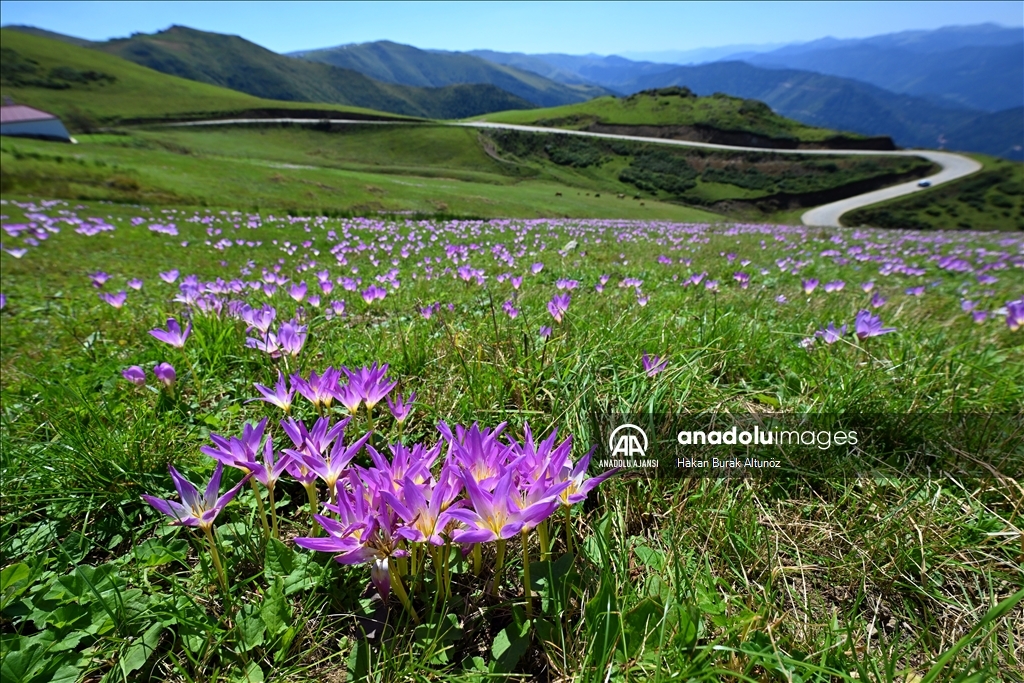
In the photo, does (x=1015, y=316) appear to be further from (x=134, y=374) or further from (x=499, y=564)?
(x=134, y=374)

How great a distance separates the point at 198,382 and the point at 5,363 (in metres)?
2.38

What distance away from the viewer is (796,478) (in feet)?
7.34

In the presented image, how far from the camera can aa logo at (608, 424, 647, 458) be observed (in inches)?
90.9

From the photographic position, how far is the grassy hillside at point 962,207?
85.1 meters

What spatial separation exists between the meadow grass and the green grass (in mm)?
138034

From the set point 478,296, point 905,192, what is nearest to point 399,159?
point 478,296

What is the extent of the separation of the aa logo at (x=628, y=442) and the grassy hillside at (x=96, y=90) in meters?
123

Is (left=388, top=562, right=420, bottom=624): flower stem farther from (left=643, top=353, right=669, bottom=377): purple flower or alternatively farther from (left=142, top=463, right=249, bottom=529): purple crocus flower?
(left=643, top=353, right=669, bottom=377): purple flower

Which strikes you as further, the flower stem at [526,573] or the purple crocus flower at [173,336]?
the purple crocus flower at [173,336]

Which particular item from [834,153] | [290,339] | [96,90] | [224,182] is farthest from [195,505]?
[96,90]

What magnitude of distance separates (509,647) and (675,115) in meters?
156

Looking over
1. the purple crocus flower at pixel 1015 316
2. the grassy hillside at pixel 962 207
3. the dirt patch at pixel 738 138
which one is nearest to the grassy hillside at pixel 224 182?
the purple crocus flower at pixel 1015 316

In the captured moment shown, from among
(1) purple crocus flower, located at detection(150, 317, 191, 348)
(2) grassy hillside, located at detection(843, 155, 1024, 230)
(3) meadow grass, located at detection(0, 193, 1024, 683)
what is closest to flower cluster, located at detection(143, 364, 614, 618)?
(3) meadow grass, located at detection(0, 193, 1024, 683)

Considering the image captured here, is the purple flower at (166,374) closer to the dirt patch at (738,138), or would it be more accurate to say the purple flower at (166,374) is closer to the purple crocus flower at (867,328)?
the purple crocus flower at (867,328)
